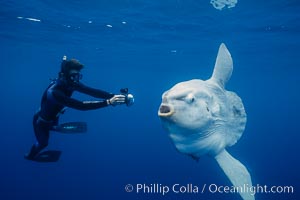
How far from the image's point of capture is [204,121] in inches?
128

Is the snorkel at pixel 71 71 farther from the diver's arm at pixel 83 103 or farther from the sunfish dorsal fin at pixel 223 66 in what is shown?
the sunfish dorsal fin at pixel 223 66

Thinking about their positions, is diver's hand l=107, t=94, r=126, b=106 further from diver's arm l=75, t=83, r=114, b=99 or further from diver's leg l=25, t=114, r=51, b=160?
diver's leg l=25, t=114, r=51, b=160

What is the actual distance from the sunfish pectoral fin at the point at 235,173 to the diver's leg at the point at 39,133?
15.1ft

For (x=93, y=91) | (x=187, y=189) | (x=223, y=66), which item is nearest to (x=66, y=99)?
(x=93, y=91)

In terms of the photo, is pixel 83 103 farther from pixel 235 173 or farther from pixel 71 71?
pixel 235 173

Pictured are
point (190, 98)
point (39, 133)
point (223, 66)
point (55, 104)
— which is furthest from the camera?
point (39, 133)

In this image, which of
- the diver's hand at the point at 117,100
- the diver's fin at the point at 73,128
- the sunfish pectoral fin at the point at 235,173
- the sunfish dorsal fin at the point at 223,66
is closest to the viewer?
the sunfish pectoral fin at the point at 235,173

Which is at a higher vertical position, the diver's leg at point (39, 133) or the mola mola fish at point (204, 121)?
the mola mola fish at point (204, 121)

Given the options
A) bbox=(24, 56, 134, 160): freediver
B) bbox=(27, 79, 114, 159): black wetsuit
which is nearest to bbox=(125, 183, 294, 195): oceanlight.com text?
bbox=(27, 79, 114, 159): black wetsuit

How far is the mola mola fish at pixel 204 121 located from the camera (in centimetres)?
302

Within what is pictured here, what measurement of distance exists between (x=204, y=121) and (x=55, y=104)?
4415mm

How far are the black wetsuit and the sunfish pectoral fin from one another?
93.5 inches

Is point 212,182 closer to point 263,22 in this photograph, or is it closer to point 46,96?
point 263,22

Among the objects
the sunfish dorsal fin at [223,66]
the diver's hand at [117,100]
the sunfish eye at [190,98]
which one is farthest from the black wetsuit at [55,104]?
the sunfish eye at [190,98]
